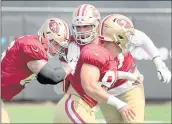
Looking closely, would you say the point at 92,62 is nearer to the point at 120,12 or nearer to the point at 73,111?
the point at 73,111

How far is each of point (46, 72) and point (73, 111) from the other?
0.23 metres

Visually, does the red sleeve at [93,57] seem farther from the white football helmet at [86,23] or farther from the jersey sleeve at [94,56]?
the white football helmet at [86,23]

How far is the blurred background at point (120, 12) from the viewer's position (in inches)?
242

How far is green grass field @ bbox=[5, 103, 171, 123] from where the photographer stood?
5.75 m

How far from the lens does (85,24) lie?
161 inches

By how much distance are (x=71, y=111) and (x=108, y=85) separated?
314 millimetres

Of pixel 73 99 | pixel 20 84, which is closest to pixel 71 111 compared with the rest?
pixel 73 99

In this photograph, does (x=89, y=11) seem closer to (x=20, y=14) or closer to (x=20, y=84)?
(x=20, y=84)

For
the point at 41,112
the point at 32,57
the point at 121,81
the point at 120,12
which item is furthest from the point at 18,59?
the point at 120,12

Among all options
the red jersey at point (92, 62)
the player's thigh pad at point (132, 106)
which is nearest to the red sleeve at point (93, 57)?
the red jersey at point (92, 62)

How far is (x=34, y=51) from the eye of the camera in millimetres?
3793

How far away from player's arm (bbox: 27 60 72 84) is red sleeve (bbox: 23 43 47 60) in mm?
23

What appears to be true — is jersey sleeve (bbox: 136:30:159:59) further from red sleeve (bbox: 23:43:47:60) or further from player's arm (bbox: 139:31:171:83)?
red sleeve (bbox: 23:43:47:60)

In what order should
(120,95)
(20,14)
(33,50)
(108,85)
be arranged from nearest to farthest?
(33,50)
(108,85)
(120,95)
(20,14)
